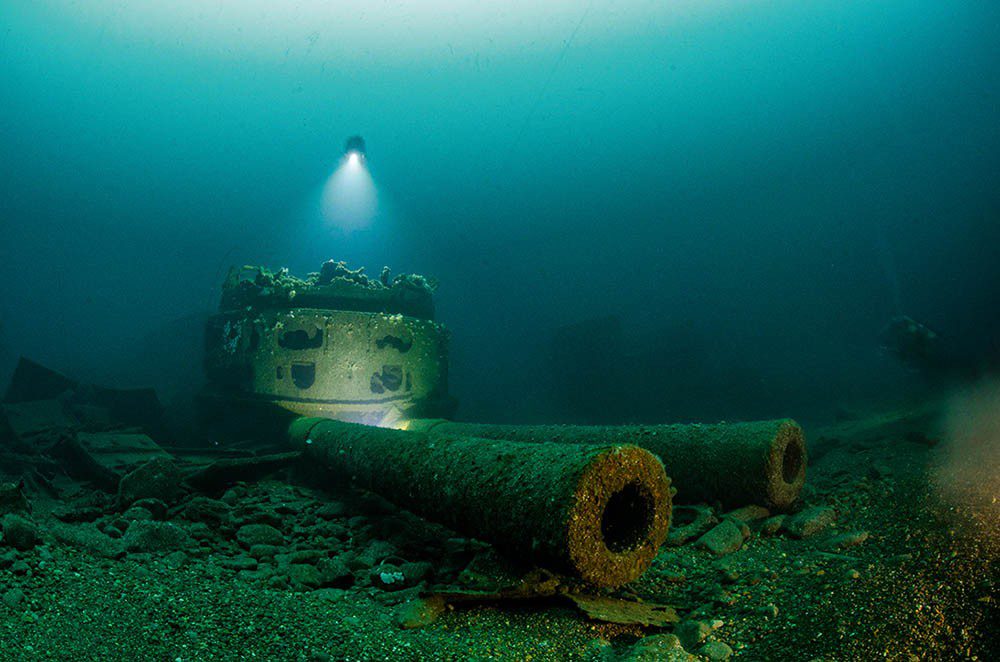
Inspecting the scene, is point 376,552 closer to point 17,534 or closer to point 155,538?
point 155,538

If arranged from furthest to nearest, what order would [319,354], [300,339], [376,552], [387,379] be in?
[387,379] < [300,339] < [319,354] < [376,552]

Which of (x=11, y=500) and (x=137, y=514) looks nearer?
(x=11, y=500)

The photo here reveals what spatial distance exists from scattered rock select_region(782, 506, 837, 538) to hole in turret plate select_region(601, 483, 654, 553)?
1.68m

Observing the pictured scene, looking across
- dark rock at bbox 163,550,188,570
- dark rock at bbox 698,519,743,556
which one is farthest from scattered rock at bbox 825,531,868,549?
dark rock at bbox 163,550,188,570

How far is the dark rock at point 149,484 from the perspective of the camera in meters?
4.38

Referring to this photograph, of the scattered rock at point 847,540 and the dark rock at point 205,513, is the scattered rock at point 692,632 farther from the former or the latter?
the dark rock at point 205,513

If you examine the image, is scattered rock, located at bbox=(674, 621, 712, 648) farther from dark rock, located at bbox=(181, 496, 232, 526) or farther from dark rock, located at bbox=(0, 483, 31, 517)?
dark rock, located at bbox=(0, 483, 31, 517)

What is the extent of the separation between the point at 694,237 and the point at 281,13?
88.9m

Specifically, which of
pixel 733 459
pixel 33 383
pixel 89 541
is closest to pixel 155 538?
pixel 89 541

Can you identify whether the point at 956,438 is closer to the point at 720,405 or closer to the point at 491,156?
the point at 720,405

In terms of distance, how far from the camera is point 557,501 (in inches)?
84.1

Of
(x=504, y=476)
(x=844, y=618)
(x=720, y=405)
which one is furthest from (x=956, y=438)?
(x=720, y=405)

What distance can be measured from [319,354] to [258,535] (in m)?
5.39

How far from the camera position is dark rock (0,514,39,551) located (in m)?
2.49
